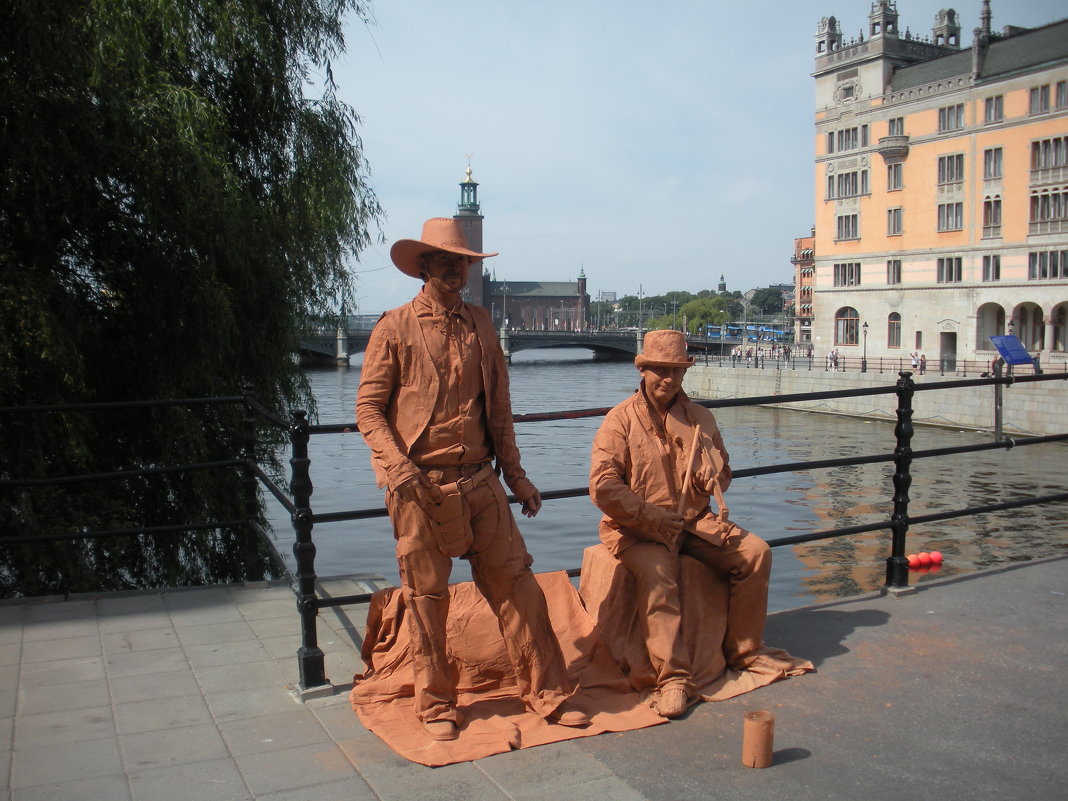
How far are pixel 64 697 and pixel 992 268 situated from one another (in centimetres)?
5474

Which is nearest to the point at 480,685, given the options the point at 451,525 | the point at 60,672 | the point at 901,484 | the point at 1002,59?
the point at 451,525

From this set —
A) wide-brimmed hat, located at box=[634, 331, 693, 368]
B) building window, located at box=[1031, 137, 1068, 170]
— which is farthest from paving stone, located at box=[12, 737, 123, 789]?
building window, located at box=[1031, 137, 1068, 170]

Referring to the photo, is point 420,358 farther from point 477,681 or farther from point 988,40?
point 988,40

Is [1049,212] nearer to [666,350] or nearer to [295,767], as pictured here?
[666,350]

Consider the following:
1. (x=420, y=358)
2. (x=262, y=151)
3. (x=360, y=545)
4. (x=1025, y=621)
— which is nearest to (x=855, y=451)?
(x=360, y=545)

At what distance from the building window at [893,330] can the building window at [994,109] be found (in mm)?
11259

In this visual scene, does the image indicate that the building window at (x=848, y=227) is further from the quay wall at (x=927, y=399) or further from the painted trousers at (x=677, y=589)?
the painted trousers at (x=677, y=589)

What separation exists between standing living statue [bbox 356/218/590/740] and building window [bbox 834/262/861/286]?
59.2 m

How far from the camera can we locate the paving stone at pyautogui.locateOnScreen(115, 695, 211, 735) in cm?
371

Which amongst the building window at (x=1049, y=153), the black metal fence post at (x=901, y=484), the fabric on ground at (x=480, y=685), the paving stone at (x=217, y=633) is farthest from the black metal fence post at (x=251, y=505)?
the building window at (x=1049, y=153)

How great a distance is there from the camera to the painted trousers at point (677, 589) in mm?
4070

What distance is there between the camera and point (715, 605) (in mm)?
4348

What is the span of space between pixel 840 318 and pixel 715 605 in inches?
2350

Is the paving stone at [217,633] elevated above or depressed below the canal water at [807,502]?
above
